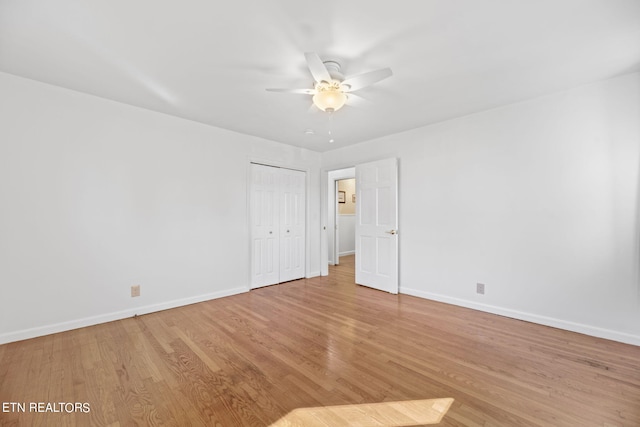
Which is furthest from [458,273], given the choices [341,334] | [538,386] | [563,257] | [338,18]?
[338,18]

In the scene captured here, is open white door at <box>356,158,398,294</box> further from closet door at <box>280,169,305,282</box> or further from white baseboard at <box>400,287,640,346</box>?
closet door at <box>280,169,305,282</box>

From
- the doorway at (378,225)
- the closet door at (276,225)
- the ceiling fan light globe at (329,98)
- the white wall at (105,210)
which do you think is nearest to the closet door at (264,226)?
the closet door at (276,225)

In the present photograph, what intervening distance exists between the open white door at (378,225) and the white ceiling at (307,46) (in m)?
1.33

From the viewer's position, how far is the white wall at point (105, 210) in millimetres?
2385

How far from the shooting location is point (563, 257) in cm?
262

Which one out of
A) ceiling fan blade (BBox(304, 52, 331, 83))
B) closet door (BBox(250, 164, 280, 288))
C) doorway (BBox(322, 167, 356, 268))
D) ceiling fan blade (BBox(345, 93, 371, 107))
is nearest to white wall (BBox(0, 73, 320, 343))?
closet door (BBox(250, 164, 280, 288))

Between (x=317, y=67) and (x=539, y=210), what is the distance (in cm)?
281

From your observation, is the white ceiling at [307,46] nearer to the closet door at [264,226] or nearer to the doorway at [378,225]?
the doorway at [378,225]

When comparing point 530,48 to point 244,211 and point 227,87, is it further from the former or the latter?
point 244,211

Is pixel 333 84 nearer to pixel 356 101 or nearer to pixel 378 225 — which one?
pixel 356 101

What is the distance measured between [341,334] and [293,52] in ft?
8.51

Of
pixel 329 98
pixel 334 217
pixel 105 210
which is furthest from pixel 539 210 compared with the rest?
pixel 105 210

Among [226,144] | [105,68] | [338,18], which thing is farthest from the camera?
[226,144]

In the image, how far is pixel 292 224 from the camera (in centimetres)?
467
